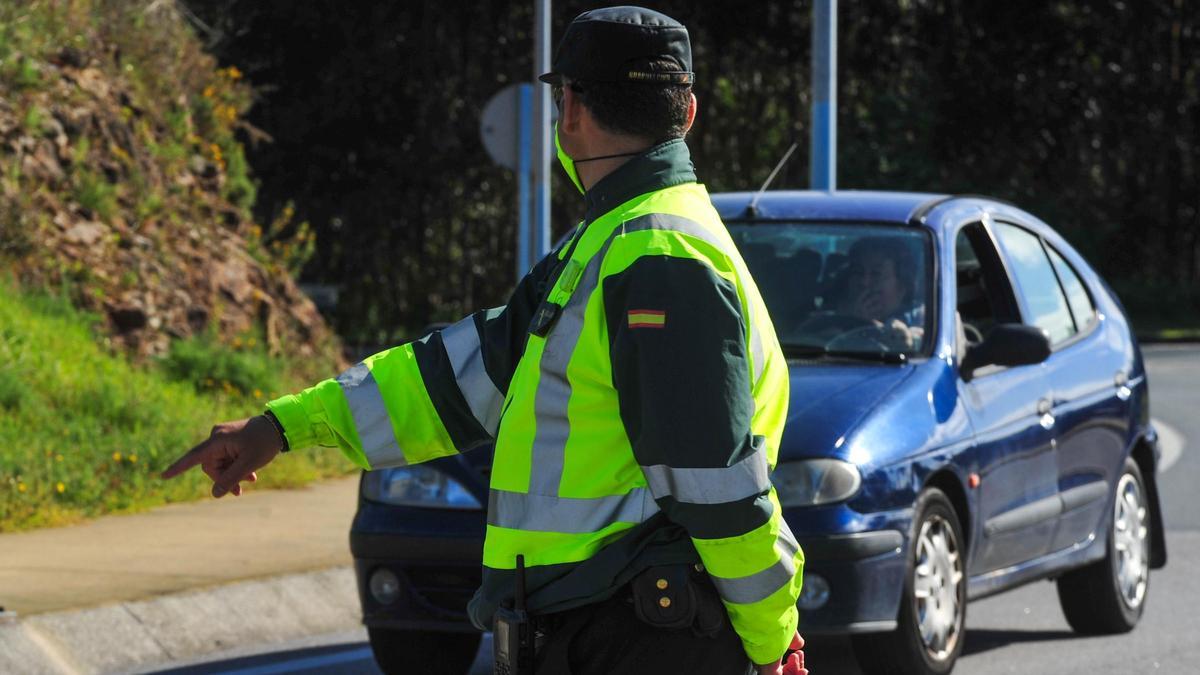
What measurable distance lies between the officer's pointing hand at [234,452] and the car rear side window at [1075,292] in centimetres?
504

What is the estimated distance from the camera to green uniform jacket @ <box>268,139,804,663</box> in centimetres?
283

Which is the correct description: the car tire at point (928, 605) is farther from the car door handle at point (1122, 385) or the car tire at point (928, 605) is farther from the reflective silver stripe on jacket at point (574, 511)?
the reflective silver stripe on jacket at point (574, 511)

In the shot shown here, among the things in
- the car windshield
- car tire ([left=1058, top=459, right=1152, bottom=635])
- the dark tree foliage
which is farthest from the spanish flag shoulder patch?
the dark tree foliage

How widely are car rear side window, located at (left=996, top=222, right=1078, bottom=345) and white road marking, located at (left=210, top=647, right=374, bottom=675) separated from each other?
2694mm

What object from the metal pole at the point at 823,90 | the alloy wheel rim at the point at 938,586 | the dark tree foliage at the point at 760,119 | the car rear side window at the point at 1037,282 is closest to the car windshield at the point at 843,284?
the car rear side window at the point at 1037,282

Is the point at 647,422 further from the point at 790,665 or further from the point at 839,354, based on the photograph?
the point at 839,354

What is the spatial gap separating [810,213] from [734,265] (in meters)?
4.36

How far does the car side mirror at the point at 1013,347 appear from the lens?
654 cm

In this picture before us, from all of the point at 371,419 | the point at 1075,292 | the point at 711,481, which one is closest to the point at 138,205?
the point at 1075,292

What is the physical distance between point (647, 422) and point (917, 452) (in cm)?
351

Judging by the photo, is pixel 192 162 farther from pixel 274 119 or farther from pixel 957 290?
pixel 274 119

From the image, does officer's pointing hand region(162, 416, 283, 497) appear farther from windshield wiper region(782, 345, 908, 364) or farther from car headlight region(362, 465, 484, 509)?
windshield wiper region(782, 345, 908, 364)

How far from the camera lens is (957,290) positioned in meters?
7.14

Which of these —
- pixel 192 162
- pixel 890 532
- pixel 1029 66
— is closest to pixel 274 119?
pixel 1029 66
